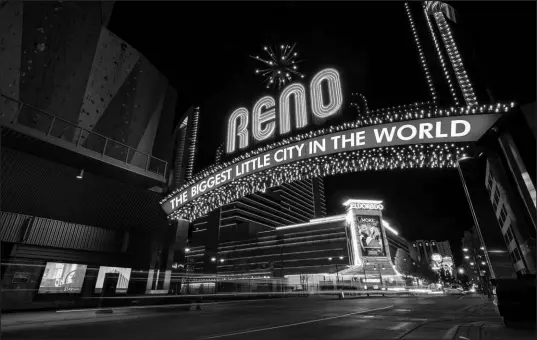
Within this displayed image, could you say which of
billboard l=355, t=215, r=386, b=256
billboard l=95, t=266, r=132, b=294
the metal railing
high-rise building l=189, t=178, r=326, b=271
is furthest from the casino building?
the metal railing

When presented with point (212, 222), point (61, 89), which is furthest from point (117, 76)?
point (212, 222)

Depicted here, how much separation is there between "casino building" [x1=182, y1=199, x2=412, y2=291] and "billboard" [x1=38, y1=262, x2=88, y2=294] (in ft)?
239

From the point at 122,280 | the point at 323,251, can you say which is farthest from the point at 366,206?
the point at 122,280

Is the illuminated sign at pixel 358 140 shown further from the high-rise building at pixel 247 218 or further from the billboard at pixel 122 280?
the high-rise building at pixel 247 218

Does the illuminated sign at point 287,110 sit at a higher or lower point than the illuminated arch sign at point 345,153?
higher

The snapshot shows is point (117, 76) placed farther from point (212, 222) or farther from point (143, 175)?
point (212, 222)

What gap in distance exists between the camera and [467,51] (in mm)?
7047

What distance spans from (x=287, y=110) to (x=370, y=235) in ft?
298

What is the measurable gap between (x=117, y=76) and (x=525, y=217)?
731 inches

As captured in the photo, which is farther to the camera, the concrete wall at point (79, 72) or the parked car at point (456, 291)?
the parked car at point (456, 291)

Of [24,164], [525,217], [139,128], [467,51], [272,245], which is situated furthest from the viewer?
[272,245]

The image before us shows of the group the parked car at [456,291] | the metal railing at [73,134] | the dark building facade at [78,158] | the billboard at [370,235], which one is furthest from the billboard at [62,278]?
the billboard at [370,235]

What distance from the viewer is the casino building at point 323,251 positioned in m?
85.6

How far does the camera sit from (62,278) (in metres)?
14.4
